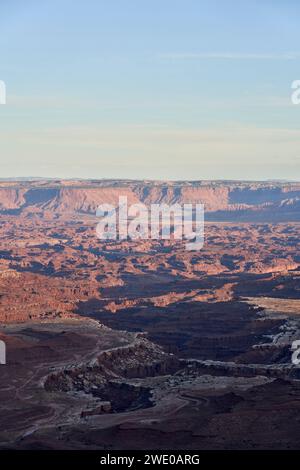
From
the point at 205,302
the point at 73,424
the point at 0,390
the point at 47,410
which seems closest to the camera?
the point at 73,424

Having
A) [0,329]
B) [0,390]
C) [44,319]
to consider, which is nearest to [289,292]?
[44,319]

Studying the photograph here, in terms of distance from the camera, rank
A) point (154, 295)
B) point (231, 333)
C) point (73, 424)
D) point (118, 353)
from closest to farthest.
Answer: point (73, 424), point (118, 353), point (231, 333), point (154, 295)

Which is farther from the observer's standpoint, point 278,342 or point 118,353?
point 278,342

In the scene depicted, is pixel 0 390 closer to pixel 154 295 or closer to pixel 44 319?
pixel 44 319
